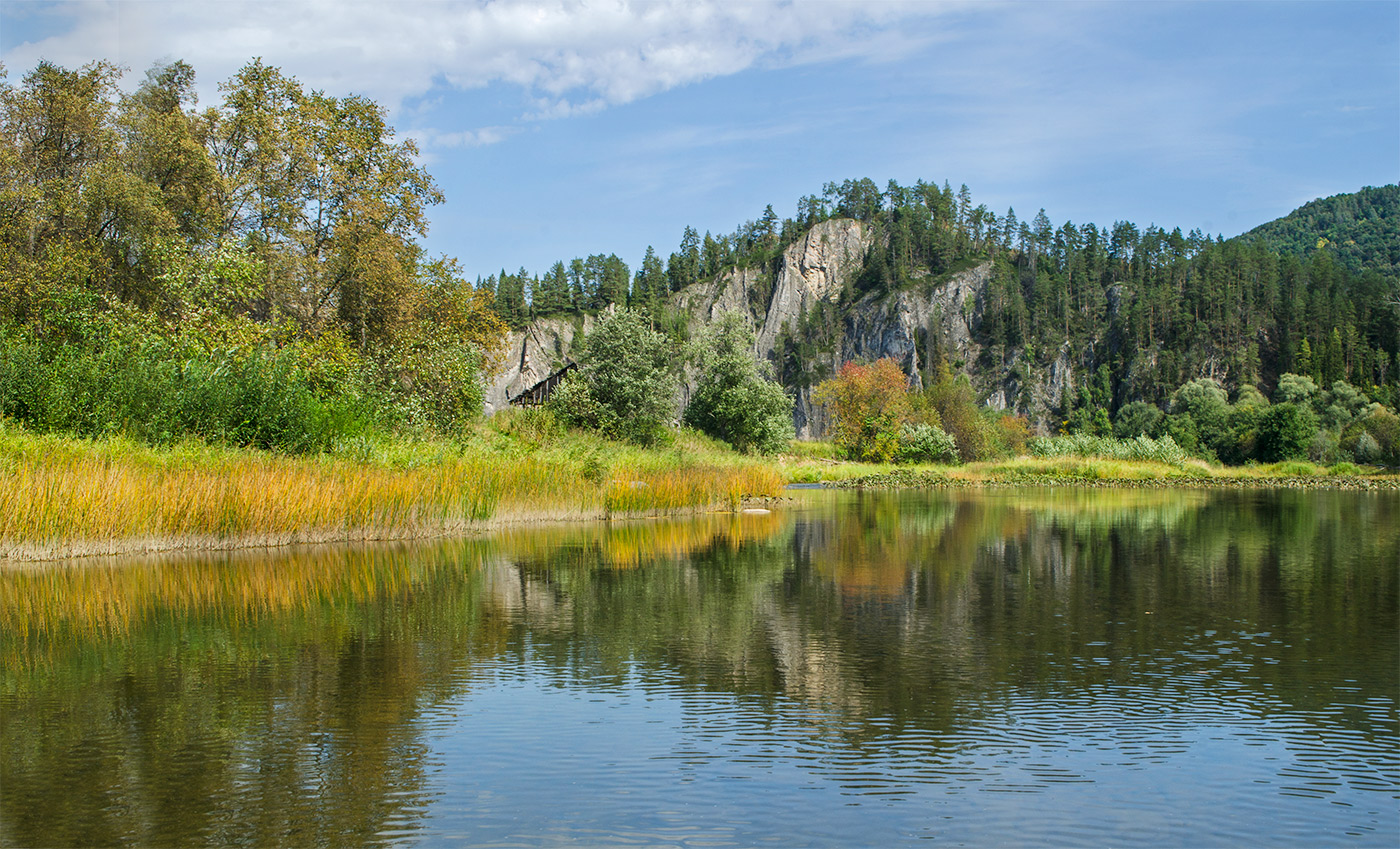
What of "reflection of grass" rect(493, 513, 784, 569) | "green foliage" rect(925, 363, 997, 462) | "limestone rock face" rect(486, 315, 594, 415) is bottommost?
"reflection of grass" rect(493, 513, 784, 569)

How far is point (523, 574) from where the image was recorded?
16359 millimetres

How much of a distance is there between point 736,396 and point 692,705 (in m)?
50.3

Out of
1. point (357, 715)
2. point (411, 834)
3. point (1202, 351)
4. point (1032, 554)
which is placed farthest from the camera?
point (1202, 351)

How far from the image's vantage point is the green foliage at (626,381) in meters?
51.1

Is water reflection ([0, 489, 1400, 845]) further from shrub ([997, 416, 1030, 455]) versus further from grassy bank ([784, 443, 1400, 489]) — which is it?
shrub ([997, 416, 1030, 455])

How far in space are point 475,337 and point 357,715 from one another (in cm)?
3728

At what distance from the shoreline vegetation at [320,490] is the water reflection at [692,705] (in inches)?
65.7

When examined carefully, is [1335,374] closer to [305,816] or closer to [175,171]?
[175,171]

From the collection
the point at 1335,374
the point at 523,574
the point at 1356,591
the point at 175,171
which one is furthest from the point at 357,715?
the point at 1335,374

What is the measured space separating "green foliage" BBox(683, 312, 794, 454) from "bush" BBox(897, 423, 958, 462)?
1803 cm

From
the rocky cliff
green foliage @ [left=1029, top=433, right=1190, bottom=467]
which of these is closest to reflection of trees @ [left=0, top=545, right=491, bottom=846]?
green foliage @ [left=1029, top=433, right=1190, bottom=467]

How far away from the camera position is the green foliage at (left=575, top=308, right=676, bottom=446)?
51.1 meters

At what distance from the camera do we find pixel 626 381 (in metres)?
51.0

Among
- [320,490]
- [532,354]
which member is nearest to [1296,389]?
[320,490]
